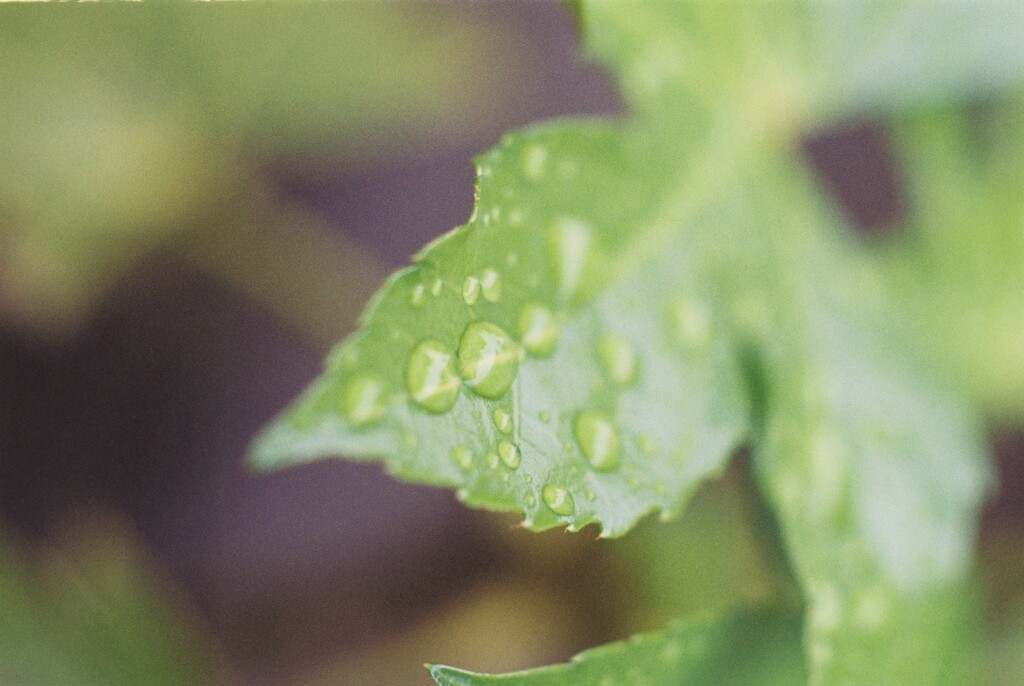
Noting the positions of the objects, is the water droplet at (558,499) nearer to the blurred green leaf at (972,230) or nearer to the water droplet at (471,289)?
the water droplet at (471,289)

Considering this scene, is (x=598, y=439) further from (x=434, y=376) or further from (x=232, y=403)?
(x=232, y=403)

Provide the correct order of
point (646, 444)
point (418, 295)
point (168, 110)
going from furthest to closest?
point (168, 110) < point (646, 444) < point (418, 295)

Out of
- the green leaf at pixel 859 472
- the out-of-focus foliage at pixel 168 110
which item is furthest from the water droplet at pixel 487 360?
the out-of-focus foliage at pixel 168 110

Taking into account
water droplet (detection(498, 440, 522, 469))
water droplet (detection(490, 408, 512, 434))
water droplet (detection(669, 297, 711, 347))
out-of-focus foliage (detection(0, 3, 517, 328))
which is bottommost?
water droplet (detection(498, 440, 522, 469))

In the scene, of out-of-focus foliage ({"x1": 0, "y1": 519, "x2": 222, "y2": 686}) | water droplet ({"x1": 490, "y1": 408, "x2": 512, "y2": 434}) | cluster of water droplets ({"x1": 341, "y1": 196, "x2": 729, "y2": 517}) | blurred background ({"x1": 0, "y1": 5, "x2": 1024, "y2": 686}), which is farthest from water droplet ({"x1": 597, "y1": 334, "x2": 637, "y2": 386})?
out-of-focus foliage ({"x1": 0, "y1": 519, "x2": 222, "y2": 686})

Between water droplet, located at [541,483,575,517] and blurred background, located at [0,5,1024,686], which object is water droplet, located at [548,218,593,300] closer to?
water droplet, located at [541,483,575,517]

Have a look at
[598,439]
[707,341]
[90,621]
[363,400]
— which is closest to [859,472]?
[707,341]

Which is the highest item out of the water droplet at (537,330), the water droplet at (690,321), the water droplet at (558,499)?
the water droplet at (690,321)

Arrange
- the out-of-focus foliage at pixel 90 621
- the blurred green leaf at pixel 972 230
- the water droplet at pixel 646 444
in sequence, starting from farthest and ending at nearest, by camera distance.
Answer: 1. the blurred green leaf at pixel 972 230
2. the out-of-focus foliage at pixel 90 621
3. the water droplet at pixel 646 444
